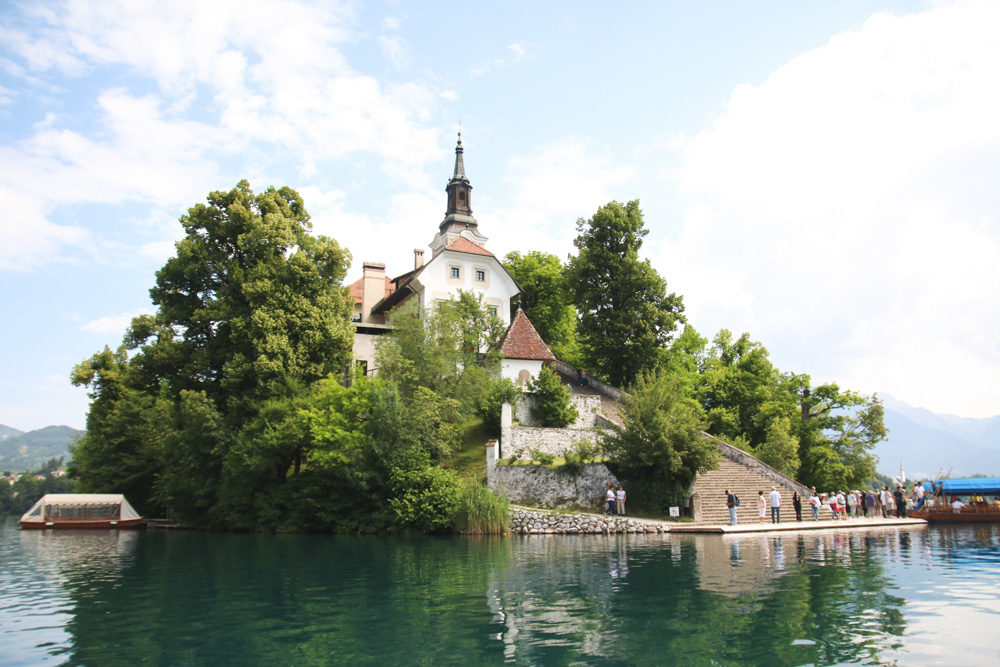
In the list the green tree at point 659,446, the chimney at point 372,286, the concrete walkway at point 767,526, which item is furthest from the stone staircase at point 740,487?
the chimney at point 372,286

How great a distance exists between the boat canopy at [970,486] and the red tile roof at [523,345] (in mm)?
21709

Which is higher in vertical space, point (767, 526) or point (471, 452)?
point (471, 452)

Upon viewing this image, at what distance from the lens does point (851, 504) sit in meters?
33.2

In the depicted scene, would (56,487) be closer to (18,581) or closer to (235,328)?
(235,328)

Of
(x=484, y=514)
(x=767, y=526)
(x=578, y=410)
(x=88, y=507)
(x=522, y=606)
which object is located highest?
(x=578, y=410)

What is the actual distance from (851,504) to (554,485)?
1568 centimetres

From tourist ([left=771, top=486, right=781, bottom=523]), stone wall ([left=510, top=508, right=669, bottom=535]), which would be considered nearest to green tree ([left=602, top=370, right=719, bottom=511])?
stone wall ([left=510, top=508, right=669, bottom=535])

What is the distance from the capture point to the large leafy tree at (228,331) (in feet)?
112

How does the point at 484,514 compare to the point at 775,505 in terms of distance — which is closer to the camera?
the point at 775,505

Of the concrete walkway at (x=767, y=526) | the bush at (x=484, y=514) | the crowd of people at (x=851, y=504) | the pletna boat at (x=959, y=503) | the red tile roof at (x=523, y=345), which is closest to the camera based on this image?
the concrete walkway at (x=767, y=526)

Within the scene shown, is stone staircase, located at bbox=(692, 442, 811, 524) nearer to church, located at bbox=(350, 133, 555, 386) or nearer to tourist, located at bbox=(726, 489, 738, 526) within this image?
tourist, located at bbox=(726, 489, 738, 526)

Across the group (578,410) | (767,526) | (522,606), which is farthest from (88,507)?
(767,526)

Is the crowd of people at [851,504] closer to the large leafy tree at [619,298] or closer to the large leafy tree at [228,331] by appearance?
the large leafy tree at [619,298]

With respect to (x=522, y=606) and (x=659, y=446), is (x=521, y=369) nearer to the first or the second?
(x=659, y=446)
